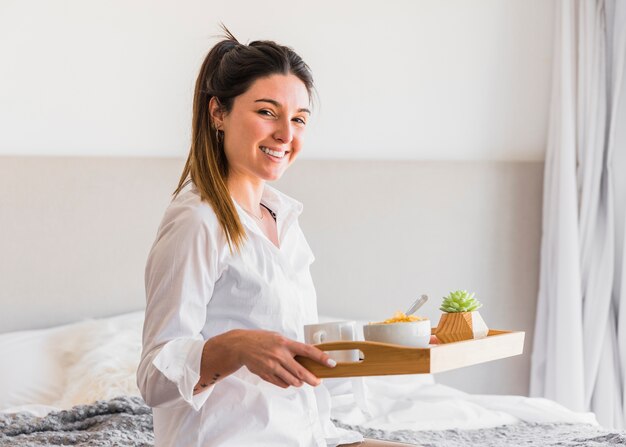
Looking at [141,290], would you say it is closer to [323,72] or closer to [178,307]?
[323,72]

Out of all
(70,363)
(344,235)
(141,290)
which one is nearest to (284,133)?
(70,363)

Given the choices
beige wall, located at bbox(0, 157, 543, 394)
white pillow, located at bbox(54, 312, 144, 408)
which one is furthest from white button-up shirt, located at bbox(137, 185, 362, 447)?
beige wall, located at bbox(0, 157, 543, 394)

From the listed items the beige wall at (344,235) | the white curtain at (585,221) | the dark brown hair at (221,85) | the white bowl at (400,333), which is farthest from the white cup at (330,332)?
the white curtain at (585,221)

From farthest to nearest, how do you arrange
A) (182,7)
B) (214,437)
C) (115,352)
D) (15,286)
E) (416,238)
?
(416,238)
(182,7)
(15,286)
(115,352)
(214,437)

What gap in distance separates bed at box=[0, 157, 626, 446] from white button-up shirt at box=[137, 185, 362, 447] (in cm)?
31

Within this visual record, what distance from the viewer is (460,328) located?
1.56 metres

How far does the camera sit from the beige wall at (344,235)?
3.00 m

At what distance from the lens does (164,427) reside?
4.96ft

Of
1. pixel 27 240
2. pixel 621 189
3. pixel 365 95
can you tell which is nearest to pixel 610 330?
pixel 621 189

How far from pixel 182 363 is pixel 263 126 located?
48 cm

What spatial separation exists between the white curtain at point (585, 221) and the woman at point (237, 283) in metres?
1.99

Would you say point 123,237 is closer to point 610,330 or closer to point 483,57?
point 483,57

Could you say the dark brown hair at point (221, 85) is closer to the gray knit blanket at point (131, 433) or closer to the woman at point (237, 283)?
the woman at point (237, 283)

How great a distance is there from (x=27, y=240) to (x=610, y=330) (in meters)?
2.18
